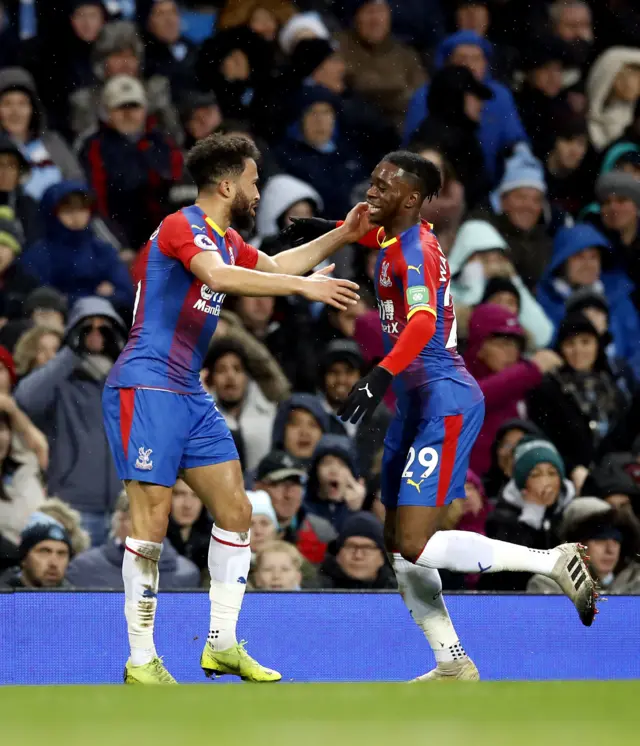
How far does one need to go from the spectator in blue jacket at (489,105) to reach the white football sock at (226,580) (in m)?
5.15

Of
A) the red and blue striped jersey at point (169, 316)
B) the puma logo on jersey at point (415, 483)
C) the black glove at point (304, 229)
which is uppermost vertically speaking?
the black glove at point (304, 229)

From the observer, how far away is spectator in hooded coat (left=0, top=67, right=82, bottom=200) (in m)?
9.78

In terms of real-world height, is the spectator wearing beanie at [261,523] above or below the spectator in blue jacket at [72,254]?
below

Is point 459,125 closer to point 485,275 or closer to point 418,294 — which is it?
point 485,275

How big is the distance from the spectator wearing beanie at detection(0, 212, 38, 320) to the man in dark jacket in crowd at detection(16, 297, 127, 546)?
0.61 meters

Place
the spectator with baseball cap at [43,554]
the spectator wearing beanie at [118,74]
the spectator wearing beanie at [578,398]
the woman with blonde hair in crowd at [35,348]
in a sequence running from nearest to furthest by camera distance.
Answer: the spectator with baseball cap at [43,554] < the woman with blonde hair in crowd at [35,348] < the spectator wearing beanie at [578,398] < the spectator wearing beanie at [118,74]

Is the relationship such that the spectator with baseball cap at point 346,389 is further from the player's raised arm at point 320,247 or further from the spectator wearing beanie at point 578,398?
the player's raised arm at point 320,247

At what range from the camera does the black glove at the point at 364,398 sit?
5.82 metres

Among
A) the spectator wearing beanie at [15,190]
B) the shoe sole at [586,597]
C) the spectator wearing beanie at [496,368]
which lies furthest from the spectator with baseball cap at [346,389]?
the shoe sole at [586,597]

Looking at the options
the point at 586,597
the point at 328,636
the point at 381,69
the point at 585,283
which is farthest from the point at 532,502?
the point at 381,69

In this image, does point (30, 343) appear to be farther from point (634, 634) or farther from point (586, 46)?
point (586, 46)

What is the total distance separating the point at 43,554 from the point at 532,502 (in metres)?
2.49

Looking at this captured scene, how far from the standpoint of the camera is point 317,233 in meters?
7.04

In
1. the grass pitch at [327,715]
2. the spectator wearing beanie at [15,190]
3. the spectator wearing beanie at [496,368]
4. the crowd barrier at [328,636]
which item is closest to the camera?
the grass pitch at [327,715]
